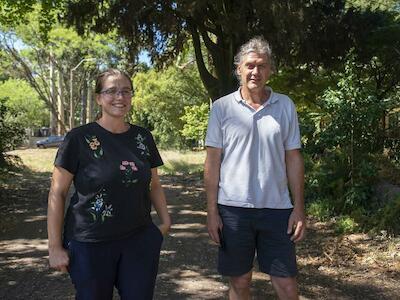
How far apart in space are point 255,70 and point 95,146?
1.05m

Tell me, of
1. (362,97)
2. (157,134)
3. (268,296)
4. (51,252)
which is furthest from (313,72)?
(157,134)

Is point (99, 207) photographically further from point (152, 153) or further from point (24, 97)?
point (24, 97)

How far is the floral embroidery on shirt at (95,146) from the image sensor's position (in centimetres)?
246

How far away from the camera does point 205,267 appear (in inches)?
214

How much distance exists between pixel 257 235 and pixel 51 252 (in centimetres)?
120

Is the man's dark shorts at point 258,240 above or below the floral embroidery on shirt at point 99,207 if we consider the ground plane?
below

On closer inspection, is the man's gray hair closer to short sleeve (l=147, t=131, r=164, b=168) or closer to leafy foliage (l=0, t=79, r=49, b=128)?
short sleeve (l=147, t=131, r=164, b=168)

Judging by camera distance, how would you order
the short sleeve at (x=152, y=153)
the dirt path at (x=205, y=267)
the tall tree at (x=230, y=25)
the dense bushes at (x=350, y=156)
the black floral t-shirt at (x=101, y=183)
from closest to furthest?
the black floral t-shirt at (x=101, y=183) < the short sleeve at (x=152, y=153) < the dirt path at (x=205, y=267) < the dense bushes at (x=350, y=156) < the tall tree at (x=230, y=25)

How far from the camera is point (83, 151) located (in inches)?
96.4

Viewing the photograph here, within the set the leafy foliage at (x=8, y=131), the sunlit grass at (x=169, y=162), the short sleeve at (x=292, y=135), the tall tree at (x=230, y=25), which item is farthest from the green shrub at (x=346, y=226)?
the sunlit grass at (x=169, y=162)

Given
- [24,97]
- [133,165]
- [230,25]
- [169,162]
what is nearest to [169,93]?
[169,162]

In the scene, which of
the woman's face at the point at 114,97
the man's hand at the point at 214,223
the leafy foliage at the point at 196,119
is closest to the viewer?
the woman's face at the point at 114,97

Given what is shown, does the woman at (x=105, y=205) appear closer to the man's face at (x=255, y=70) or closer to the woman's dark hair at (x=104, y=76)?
the woman's dark hair at (x=104, y=76)

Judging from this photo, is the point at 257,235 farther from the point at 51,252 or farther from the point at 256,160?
the point at 51,252
